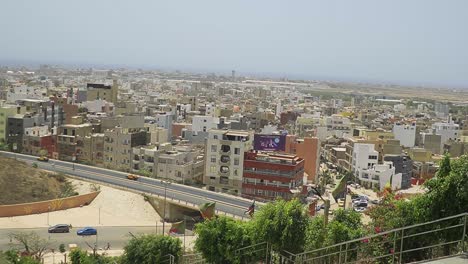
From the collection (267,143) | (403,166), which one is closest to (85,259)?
(267,143)

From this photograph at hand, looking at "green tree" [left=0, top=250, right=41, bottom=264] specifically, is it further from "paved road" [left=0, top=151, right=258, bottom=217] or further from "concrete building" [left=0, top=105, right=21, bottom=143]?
"concrete building" [left=0, top=105, right=21, bottom=143]

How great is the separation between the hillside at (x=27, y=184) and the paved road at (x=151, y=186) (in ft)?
6.17

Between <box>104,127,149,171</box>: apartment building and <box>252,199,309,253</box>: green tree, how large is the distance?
23437 mm

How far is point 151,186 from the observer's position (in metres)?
28.4

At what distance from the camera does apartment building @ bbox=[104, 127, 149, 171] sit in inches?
1318

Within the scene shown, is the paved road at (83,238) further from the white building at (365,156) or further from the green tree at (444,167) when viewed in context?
the white building at (365,156)

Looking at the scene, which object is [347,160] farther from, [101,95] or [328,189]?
[101,95]

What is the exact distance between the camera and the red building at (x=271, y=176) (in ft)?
89.8

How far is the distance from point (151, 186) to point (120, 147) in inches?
243

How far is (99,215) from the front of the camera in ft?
81.3

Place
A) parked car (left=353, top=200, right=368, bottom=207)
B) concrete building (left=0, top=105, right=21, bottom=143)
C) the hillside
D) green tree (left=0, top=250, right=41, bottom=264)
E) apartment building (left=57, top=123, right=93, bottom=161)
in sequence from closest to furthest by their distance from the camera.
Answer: green tree (left=0, top=250, right=41, bottom=264)
the hillside
parked car (left=353, top=200, right=368, bottom=207)
apartment building (left=57, top=123, right=93, bottom=161)
concrete building (left=0, top=105, right=21, bottom=143)

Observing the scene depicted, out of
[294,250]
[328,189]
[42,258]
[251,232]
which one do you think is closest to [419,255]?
[294,250]

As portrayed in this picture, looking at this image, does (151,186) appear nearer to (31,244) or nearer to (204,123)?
(31,244)

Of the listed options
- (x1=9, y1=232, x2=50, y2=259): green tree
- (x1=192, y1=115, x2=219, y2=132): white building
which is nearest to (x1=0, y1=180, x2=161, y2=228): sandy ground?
(x1=9, y1=232, x2=50, y2=259): green tree
